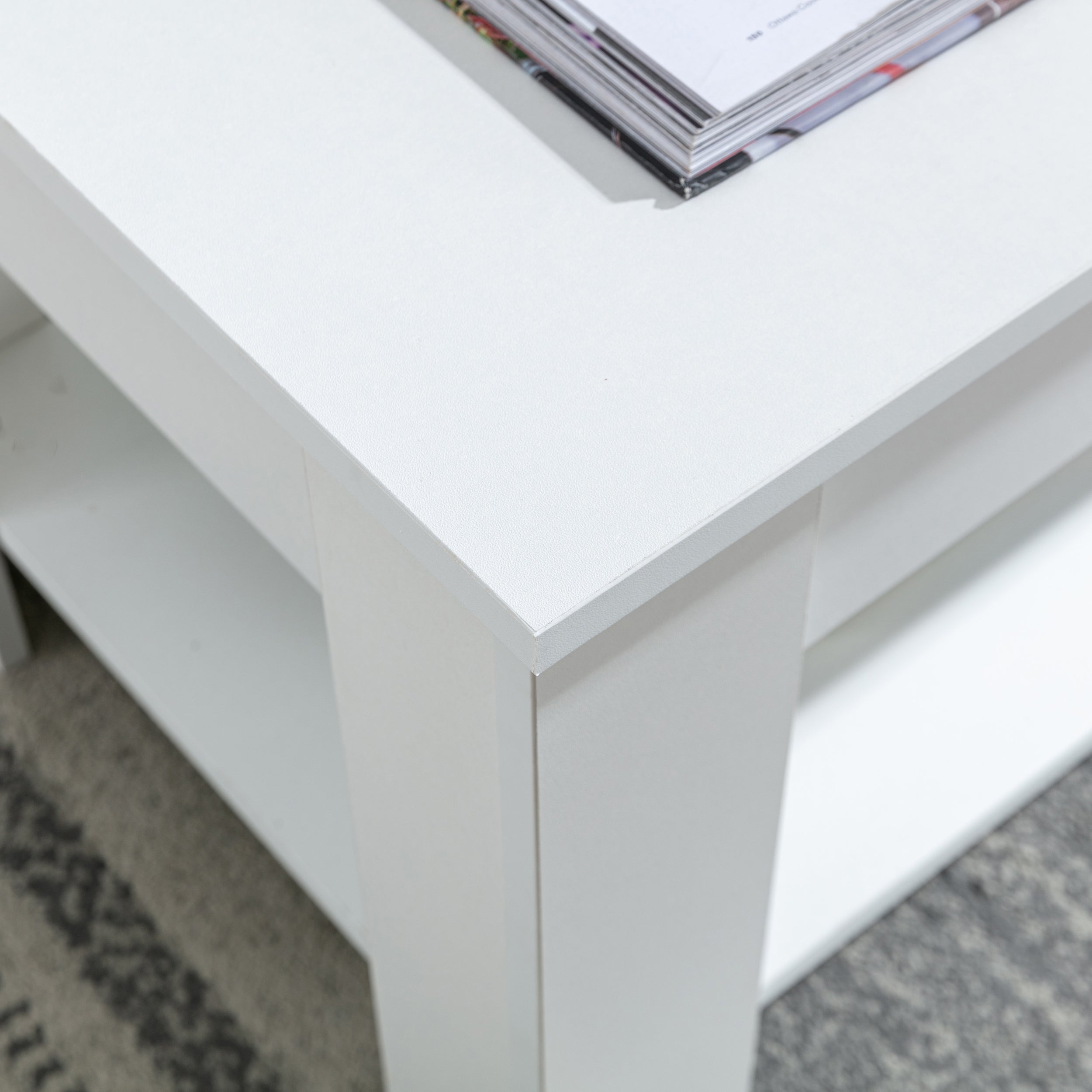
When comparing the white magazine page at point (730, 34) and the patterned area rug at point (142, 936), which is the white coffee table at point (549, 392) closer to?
the white magazine page at point (730, 34)

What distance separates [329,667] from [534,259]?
421 mm

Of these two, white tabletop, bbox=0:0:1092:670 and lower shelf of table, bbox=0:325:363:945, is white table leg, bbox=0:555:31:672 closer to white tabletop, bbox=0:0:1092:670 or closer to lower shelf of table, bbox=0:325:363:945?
lower shelf of table, bbox=0:325:363:945

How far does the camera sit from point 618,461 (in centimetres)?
41

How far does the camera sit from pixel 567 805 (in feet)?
1.57

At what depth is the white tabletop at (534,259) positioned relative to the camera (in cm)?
41

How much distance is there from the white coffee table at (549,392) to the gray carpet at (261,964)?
0.80 feet

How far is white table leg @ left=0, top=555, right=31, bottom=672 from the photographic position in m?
0.97

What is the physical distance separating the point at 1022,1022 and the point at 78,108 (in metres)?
0.72

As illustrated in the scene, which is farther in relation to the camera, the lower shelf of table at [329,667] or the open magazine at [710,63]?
the lower shelf of table at [329,667]

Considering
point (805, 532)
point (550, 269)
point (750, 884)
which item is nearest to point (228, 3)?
point (550, 269)

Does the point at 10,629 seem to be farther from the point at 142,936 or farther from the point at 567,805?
the point at 567,805

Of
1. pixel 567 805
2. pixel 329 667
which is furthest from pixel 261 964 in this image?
pixel 567 805

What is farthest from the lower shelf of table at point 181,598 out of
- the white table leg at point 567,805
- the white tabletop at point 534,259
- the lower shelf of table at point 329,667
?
the white tabletop at point 534,259

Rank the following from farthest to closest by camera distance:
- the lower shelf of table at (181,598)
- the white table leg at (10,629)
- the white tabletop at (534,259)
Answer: the white table leg at (10,629) → the lower shelf of table at (181,598) → the white tabletop at (534,259)
